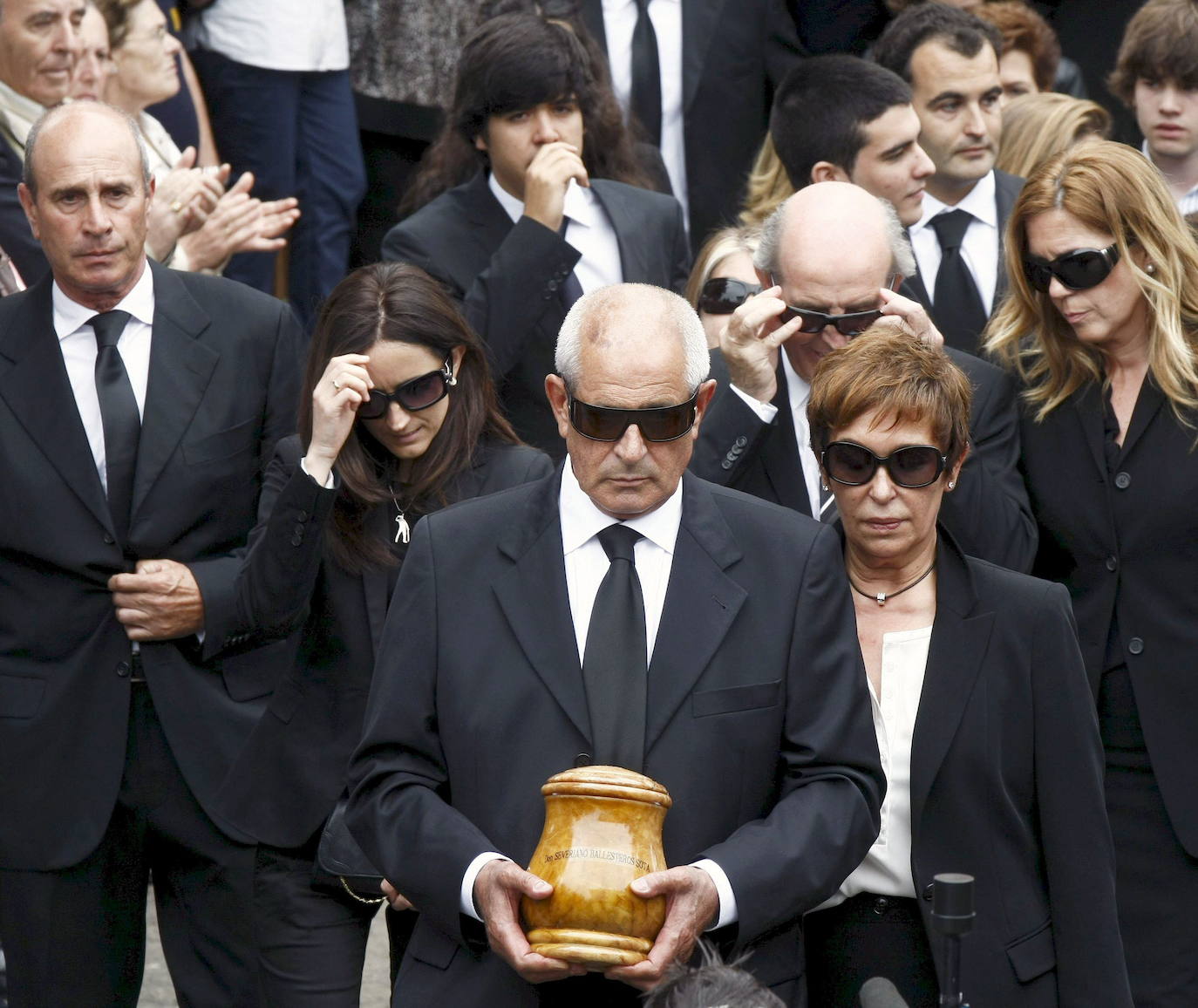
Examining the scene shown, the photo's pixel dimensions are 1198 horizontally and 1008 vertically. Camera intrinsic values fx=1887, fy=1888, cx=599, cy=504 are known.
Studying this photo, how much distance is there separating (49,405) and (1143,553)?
9.10 ft

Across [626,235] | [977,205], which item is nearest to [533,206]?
[626,235]

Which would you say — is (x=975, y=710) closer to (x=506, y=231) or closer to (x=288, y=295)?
(x=506, y=231)

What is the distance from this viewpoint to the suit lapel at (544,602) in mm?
3432

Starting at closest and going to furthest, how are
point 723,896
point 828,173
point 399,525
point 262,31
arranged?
point 723,896 → point 399,525 → point 828,173 → point 262,31

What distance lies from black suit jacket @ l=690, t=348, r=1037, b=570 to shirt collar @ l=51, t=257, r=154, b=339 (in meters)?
1.55

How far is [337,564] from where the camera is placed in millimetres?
4523

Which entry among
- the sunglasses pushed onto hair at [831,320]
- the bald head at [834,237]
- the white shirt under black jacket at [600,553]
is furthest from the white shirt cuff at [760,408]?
the white shirt under black jacket at [600,553]

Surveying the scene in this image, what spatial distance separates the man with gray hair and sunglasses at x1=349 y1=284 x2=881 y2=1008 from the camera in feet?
11.1

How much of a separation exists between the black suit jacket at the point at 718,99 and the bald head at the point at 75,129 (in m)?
2.52

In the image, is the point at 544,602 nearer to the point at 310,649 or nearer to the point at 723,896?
the point at 723,896

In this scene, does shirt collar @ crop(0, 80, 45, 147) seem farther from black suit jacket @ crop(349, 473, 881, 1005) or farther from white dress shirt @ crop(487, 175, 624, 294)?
black suit jacket @ crop(349, 473, 881, 1005)

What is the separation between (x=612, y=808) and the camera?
3.12 meters

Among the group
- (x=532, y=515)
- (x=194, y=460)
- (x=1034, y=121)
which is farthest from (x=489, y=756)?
(x=1034, y=121)

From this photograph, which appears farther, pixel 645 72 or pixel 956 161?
pixel 645 72
